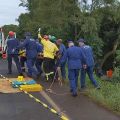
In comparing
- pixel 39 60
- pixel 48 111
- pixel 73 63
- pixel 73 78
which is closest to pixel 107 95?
pixel 73 78

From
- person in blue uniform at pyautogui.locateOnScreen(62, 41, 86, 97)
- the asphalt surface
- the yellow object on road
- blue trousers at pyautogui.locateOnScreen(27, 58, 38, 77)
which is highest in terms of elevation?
person in blue uniform at pyautogui.locateOnScreen(62, 41, 86, 97)

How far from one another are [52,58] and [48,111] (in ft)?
→ 19.8

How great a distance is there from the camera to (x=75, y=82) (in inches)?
619

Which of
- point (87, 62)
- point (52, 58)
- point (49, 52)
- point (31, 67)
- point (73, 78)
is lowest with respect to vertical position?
point (31, 67)

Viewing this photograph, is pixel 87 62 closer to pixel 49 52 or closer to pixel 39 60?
pixel 49 52

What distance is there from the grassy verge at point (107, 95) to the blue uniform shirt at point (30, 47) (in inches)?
152

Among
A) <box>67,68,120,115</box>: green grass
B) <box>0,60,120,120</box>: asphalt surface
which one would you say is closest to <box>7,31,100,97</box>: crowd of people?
<box>67,68,120,115</box>: green grass

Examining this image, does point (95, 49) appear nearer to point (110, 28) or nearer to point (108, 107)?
point (110, 28)

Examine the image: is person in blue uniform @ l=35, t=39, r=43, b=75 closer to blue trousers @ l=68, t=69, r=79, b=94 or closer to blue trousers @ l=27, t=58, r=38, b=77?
blue trousers @ l=27, t=58, r=38, b=77

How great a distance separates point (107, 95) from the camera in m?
15.0

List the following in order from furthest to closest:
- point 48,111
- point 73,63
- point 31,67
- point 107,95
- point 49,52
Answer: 1. point 31,67
2. point 49,52
3. point 73,63
4. point 107,95
5. point 48,111

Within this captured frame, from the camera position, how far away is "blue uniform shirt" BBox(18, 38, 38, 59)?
1978 centimetres

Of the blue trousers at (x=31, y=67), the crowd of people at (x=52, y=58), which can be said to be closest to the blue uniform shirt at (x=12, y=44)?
the crowd of people at (x=52, y=58)

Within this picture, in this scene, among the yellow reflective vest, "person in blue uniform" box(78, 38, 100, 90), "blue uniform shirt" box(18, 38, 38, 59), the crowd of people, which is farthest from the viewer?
"blue uniform shirt" box(18, 38, 38, 59)
